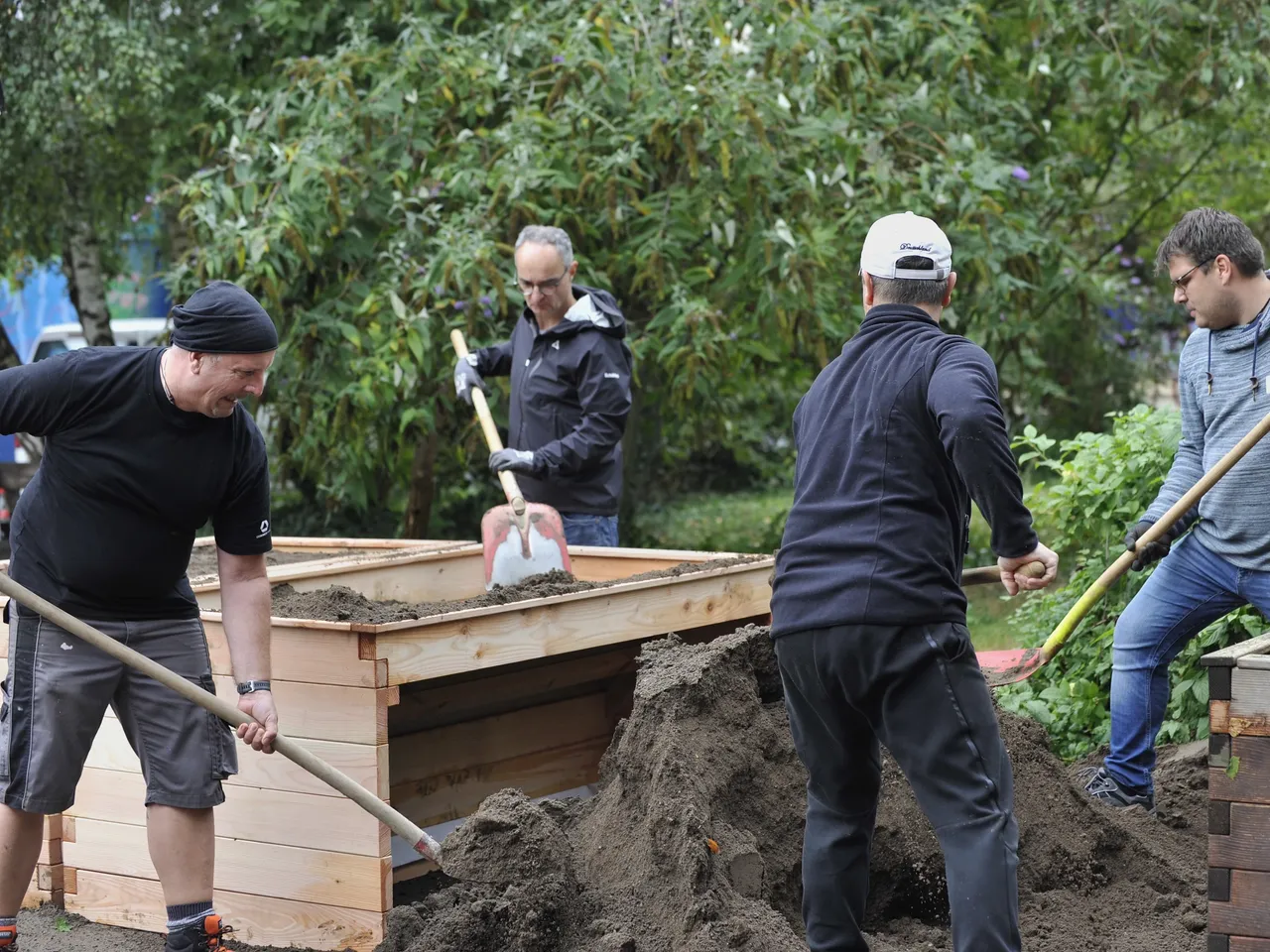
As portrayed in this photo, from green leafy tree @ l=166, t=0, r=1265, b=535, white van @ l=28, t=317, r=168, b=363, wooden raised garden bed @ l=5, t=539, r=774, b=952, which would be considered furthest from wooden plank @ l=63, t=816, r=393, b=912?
white van @ l=28, t=317, r=168, b=363

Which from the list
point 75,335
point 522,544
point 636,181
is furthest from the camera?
point 75,335

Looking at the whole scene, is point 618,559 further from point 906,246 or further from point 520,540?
point 906,246

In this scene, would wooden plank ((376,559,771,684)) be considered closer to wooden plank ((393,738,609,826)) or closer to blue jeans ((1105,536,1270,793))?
Result: wooden plank ((393,738,609,826))

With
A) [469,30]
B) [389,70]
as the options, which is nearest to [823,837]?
[389,70]

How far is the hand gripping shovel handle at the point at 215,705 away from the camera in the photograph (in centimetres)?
330

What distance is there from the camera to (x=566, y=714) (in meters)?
5.00

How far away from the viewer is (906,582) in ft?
9.10

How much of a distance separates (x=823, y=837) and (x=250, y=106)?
23.7ft

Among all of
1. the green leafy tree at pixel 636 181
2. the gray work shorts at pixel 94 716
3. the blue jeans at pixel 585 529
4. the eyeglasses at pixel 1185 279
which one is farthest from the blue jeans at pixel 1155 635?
the green leafy tree at pixel 636 181

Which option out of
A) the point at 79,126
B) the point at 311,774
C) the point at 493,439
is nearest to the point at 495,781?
the point at 311,774

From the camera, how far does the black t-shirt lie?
3.40 meters

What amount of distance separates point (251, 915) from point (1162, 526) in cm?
281

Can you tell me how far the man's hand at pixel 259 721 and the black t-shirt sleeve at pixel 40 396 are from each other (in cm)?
81

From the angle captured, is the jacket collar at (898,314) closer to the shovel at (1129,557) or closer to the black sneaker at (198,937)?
the shovel at (1129,557)
